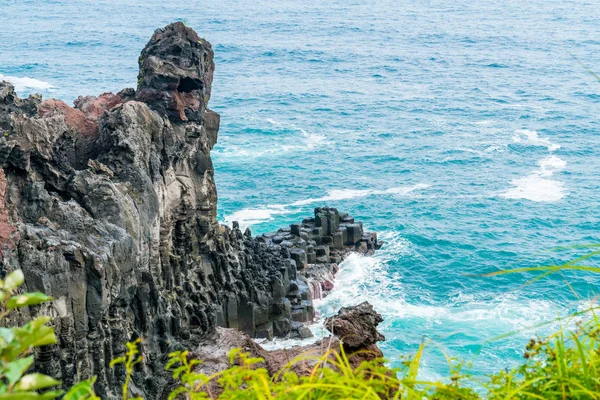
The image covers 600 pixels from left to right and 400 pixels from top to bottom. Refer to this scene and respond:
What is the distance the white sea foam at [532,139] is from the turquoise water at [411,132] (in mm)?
282

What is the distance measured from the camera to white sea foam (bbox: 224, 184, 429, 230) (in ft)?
233

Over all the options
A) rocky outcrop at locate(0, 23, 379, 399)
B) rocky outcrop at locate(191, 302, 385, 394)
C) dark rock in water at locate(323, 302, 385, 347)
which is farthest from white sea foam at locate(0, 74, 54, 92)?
dark rock in water at locate(323, 302, 385, 347)

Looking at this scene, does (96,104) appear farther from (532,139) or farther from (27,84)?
(27,84)

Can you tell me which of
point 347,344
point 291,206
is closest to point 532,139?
point 291,206

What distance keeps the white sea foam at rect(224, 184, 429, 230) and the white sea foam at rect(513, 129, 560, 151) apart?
17.6 m

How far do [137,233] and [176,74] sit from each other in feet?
38.4

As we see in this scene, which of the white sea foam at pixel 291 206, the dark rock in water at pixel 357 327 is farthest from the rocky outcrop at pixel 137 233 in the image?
the white sea foam at pixel 291 206

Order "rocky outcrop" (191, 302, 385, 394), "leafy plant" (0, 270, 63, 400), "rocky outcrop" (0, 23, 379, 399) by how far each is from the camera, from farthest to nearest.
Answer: "rocky outcrop" (0, 23, 379, 399) < "rocky outcrop" (191, 302, 385, 394) < "leafy plant" (0, 270, 63, 400)

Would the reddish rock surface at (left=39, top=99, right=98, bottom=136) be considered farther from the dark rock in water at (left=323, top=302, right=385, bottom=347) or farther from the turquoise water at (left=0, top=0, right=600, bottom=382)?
the dark rock in water at (left=323, top=302, right=385, bottom=347)

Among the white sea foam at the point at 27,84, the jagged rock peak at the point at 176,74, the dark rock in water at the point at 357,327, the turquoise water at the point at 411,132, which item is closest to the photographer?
the dark rock in water at the point at 357,327

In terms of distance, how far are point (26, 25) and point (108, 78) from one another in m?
57.3

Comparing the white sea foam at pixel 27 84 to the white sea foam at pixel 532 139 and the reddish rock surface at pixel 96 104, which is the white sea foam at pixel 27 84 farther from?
the reddish rock surface at pixel 96 104

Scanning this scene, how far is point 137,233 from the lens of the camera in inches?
1369

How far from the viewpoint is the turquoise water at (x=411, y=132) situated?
57.5 metres
